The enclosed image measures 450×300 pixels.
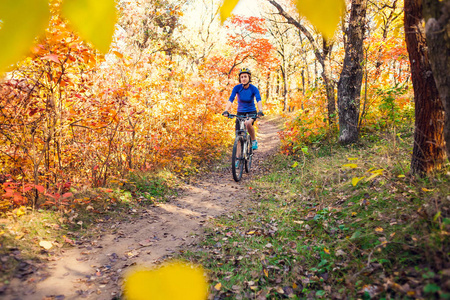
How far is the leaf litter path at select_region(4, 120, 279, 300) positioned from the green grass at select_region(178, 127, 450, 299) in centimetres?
44

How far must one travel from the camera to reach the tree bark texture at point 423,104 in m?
2.84

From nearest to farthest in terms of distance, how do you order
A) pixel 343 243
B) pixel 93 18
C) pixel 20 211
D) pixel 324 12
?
1. pixel 93 18
2. pixel 324 12
3. pixel 343 243
4. pixel 20 211

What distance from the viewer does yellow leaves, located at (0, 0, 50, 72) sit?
70 cm

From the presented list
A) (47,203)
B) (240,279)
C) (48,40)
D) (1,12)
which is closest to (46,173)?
(47,203)

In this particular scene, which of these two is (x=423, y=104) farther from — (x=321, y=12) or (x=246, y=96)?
(x=246, y=96)

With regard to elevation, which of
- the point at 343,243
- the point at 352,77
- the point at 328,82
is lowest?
the point at 343,243

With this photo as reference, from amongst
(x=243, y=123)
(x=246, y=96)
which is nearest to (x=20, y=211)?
(x=243, y=123)

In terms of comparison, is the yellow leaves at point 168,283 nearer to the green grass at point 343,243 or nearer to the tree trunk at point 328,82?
the green grass at point 343,243

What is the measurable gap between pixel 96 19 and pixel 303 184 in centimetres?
472

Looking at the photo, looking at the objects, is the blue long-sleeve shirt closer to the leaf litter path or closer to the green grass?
the leaf litter path

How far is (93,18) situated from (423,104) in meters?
3.45

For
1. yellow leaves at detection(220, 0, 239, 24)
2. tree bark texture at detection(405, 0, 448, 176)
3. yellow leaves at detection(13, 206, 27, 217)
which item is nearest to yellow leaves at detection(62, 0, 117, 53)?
yellow leaves at detection(220, 0, 239, 24)

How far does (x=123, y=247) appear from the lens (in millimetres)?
3312

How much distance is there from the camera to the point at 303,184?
4.99m
